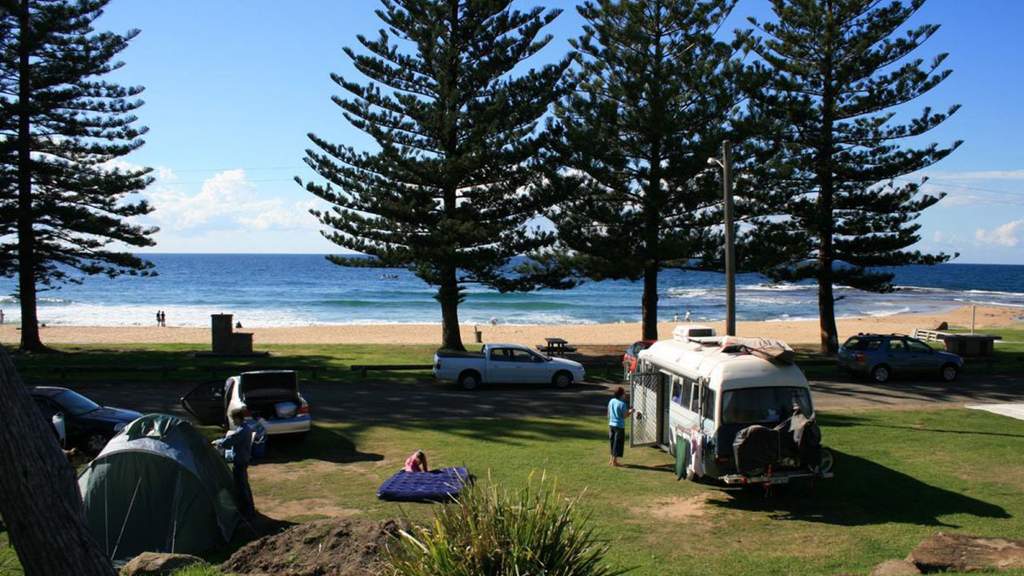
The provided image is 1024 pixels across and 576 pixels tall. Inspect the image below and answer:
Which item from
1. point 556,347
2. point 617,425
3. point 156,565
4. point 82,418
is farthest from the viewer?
point 556,347

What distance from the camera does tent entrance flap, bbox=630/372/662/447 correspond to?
575 inches

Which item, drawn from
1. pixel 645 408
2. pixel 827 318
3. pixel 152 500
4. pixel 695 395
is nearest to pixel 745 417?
pixel 695 395

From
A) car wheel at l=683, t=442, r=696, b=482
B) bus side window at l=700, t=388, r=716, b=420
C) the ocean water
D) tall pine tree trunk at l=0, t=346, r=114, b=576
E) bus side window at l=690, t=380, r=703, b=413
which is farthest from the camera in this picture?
the ocean water

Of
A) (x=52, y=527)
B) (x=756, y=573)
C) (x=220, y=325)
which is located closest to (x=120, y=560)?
(x=52, y=527)

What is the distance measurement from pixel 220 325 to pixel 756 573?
24.6 meters

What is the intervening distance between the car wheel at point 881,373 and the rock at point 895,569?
54.8 ft

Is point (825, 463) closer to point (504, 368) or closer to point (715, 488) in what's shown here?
point (715, 488)

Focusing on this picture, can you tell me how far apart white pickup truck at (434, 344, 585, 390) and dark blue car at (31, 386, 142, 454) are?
30.9 feet

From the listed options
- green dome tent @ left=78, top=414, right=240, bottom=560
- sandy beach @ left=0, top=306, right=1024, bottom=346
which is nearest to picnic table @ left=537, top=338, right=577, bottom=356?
sandy beach @ left=0, top=306, right=1024, bottom=346

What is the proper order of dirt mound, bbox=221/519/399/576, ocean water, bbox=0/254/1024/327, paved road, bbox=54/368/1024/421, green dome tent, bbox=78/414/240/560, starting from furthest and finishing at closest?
1. ocean water, bbox=0/254/1024/327
2. paved road, bbox=54/368/1024/421
3. green dome tent, bbox=78/414/240/560
4. dirt mound, bbox=221/519/399/576

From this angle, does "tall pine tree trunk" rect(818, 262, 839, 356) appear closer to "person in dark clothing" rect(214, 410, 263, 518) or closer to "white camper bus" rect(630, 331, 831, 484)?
"white camper bus" rect(630, 331, 831, 484)

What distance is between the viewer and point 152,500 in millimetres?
9898

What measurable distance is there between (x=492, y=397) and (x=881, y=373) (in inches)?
459

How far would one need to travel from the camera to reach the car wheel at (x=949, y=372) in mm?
23828
